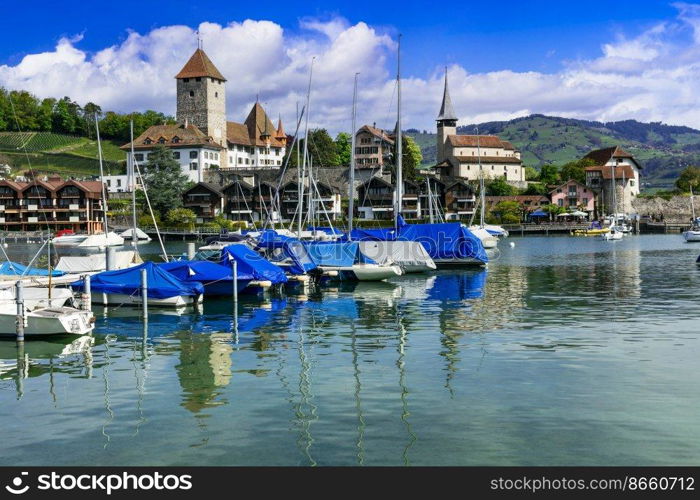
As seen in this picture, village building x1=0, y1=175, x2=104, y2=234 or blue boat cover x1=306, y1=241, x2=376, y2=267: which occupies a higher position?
village building x1=0, y1=175, x2=104, y2=234

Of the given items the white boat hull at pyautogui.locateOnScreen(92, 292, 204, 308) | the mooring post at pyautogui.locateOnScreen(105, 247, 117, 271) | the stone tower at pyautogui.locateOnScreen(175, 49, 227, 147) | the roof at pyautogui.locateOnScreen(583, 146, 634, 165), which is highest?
the stone tower at pyautogui.locateOnScreen(175, 49, 227, 147)

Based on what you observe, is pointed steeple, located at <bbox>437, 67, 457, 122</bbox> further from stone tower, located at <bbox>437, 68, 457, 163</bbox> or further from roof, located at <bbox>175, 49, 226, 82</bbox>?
roof, located at <bbox>175, 49, 226, 82</bbox>

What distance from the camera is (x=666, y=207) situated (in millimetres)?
158750

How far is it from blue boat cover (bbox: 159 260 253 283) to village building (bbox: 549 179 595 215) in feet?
397

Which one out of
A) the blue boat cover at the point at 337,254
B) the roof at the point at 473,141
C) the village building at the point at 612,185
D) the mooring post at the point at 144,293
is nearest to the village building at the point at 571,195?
the village building at the point at 612,185

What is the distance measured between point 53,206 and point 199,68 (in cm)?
4974

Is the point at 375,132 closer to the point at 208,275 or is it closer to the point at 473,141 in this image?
the point at 473,141

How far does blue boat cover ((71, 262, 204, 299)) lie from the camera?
1404 inches

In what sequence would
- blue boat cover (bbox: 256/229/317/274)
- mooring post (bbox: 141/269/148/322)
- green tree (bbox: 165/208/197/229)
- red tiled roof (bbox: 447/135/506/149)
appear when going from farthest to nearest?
1. red tiled roof (bbox: 447/135/506/149)
2. green tree (bbox: 165/208/197/229)
3. blue boat cover (bbox: 256/229/317/274)
4. mooring post (bbox: 141/269/148/322)

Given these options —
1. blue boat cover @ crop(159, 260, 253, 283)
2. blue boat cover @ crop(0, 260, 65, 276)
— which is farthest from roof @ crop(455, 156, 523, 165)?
blue boat cover @ crop(0, 260, 65, 276)

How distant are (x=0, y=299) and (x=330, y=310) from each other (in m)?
14.2

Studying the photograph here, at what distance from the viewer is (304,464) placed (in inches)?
569
